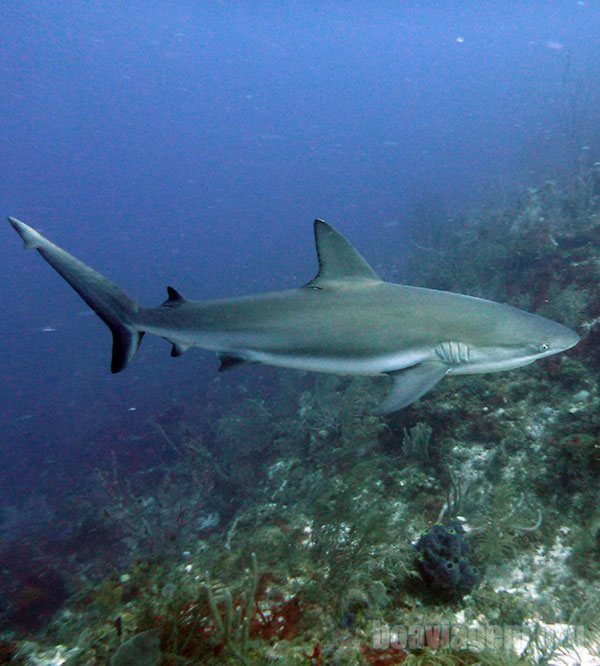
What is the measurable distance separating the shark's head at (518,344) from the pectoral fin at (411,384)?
1.15ft

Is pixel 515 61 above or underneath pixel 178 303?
above

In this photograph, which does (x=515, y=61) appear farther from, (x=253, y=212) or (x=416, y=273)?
(x=416, y=273)

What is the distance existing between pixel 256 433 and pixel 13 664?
8.29 metres

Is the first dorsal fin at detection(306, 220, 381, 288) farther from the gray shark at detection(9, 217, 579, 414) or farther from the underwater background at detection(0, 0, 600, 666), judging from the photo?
the underwater background at detection(0, 0, 600, 666)

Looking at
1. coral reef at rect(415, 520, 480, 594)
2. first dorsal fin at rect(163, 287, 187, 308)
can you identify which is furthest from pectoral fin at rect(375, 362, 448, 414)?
first dorsal fin at rect(163, 287, 187, 308)

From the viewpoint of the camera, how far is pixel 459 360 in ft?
12.6

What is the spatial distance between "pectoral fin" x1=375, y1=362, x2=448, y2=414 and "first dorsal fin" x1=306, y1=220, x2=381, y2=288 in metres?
1.11

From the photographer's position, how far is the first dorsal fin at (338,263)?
440cm

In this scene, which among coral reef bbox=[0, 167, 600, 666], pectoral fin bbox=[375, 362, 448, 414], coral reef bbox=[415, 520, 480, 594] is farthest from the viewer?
pectoral fin bbox=[375, 362, 448, 414]

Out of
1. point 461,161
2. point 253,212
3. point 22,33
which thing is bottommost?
point 253,212

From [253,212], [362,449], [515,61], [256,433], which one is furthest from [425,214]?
[515,61]

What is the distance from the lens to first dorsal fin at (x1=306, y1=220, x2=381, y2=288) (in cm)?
440

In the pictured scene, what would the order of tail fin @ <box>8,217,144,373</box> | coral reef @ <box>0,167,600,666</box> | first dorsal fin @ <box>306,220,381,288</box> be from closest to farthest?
coral reef @ <box>0,167,600,666</box> → first dorsal fin @ <box>306,220,381,288</box> → tail fin @ <box>8,217,144,373</box>

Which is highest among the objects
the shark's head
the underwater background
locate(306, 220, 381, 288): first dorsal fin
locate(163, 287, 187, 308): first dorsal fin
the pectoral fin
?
locate(306, 220, 381, 288): first dorsal fin
